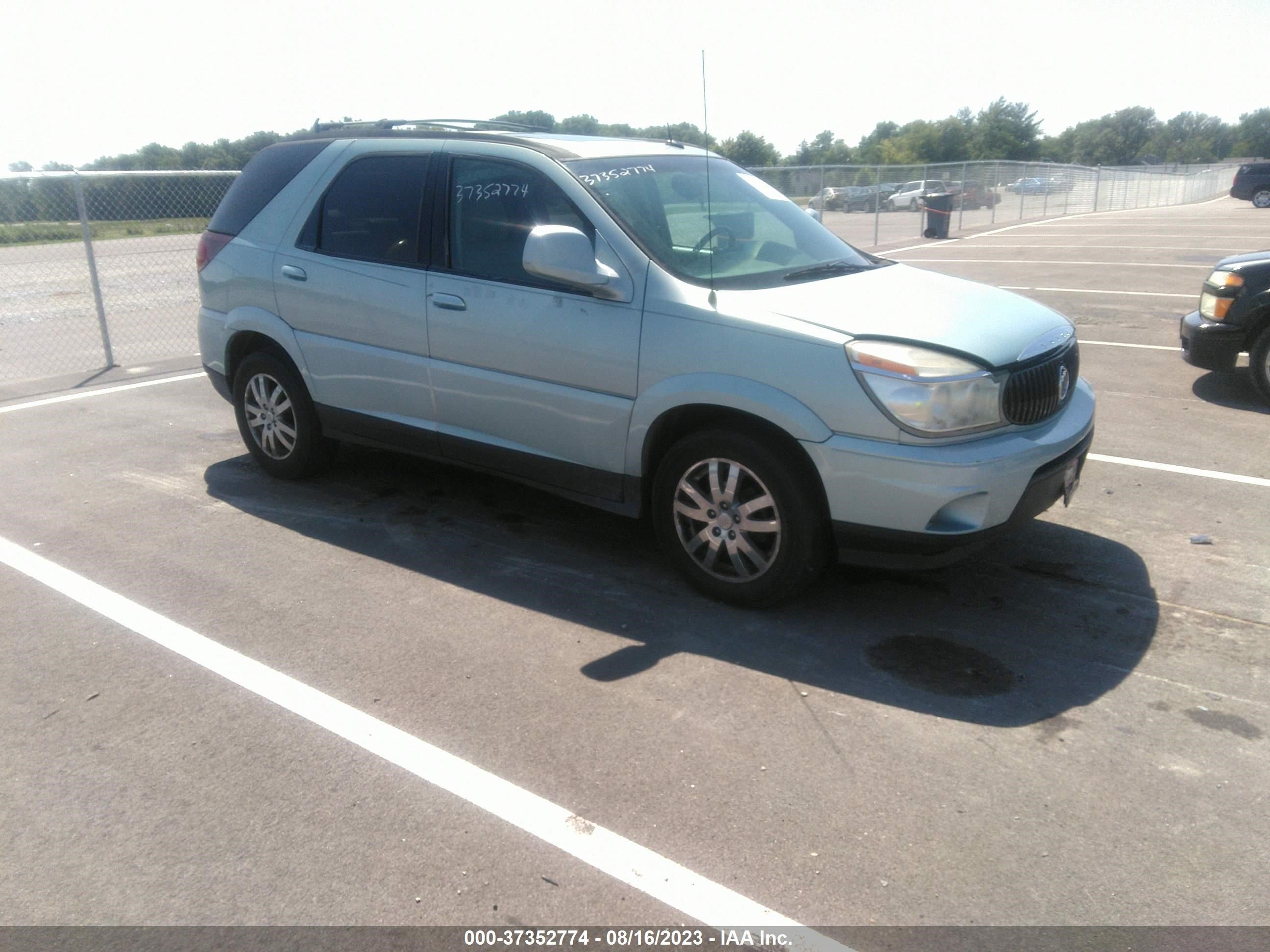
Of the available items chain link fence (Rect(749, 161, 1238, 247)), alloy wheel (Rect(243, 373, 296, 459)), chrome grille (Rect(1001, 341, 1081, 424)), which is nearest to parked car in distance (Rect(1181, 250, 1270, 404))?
chrome grille (Rect(1001, 341, 1081, 424))

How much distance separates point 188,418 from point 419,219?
368 centimetres

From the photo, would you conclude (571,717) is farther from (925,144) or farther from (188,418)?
(925,144)

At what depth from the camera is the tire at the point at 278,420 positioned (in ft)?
19.4

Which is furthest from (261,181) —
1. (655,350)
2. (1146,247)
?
(1146,247)

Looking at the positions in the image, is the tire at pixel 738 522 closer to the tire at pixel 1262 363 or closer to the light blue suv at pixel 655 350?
the light blue suv at pixel 655 350

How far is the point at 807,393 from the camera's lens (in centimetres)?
404

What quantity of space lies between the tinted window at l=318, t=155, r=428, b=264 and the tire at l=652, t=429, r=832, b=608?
6.07 feet

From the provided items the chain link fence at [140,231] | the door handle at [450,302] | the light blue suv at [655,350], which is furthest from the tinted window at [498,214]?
the chain link fence at [140,231]

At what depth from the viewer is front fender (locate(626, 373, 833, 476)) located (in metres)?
4.06

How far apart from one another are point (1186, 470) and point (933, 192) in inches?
811

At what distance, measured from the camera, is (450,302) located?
500cm

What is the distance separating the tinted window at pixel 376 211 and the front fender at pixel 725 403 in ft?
5.16

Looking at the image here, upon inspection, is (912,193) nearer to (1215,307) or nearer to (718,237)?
(1215,307)

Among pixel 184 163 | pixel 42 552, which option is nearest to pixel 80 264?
pixel 184 163
